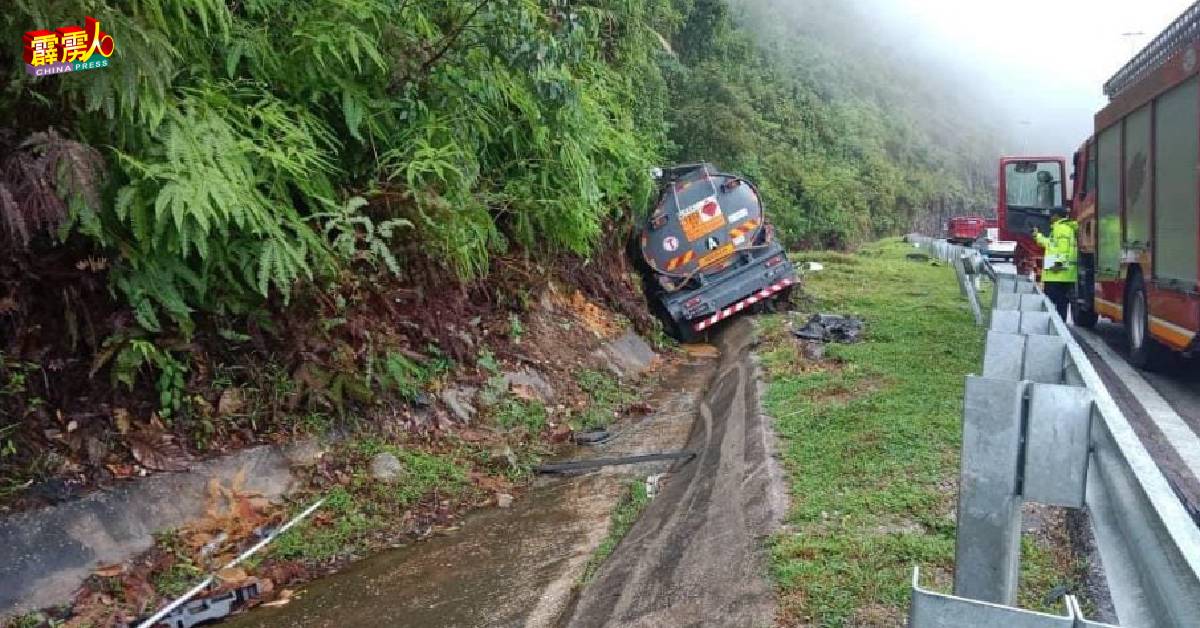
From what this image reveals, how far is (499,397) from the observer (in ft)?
24.7

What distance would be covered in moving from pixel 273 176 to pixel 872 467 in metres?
4.11

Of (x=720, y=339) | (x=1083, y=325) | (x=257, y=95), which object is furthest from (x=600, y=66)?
(x=1083, y=325)

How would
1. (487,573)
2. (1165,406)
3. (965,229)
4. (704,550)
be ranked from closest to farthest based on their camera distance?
(704,550) → (487,573) → (1165,406) → (965,229)

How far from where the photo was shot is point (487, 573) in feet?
16.2

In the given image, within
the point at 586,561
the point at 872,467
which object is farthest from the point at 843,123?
the point at 586,561

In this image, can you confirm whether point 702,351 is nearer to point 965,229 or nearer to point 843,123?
point 965,229

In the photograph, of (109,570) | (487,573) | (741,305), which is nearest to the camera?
(109,570)

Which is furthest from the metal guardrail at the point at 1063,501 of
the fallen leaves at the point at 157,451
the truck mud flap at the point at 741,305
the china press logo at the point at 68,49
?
the truck mud flap at the point at 741,305

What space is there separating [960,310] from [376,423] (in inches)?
328

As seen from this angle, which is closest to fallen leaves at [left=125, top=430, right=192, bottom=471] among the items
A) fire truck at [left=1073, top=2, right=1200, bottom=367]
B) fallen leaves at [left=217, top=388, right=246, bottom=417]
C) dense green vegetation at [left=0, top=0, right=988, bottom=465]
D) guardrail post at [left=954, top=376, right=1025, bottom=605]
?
dense green vegetation at [left=0, top=0, right=988, bottom=465]

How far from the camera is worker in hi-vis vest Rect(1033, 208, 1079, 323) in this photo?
1203cm

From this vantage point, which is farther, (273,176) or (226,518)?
(273,176)

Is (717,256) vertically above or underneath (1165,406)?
above

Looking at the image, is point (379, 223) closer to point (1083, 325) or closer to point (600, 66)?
point (600, 66)
